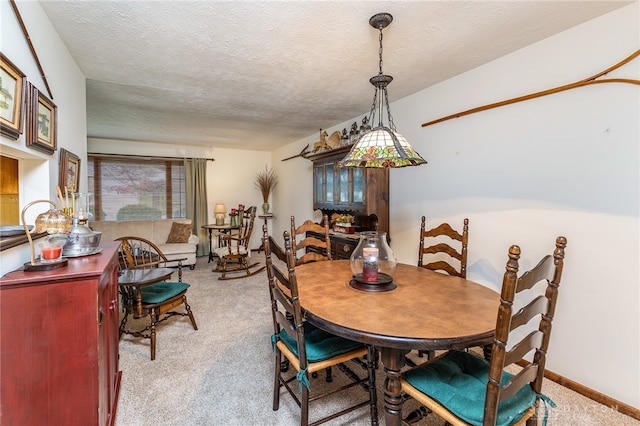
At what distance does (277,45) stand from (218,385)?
96.0 inches

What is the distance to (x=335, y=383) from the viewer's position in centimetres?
203

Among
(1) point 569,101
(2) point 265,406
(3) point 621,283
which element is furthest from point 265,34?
(3) point 621,283

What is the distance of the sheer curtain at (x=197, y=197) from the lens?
19.2 ft

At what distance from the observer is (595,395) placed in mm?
1848

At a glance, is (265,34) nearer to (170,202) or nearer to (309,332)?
(309,332)

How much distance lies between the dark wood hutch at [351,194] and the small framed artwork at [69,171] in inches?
91.4

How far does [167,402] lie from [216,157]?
5.16m

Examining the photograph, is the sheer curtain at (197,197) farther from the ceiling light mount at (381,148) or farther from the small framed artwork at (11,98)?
the ceiling light mount at (381,148)

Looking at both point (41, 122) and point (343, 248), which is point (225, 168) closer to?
point (343, 248)

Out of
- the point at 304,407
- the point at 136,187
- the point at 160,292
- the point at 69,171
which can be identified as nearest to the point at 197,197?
the point at 136,187

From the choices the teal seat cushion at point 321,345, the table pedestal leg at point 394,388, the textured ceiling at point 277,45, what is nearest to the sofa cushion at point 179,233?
the textured ceiling at point 277,45

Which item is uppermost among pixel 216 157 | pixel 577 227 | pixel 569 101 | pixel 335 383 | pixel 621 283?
pixel 216 157

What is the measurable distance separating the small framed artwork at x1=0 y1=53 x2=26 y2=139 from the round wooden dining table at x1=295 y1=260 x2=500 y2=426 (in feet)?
5.01

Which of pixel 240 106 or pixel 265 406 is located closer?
pixel 265 406
